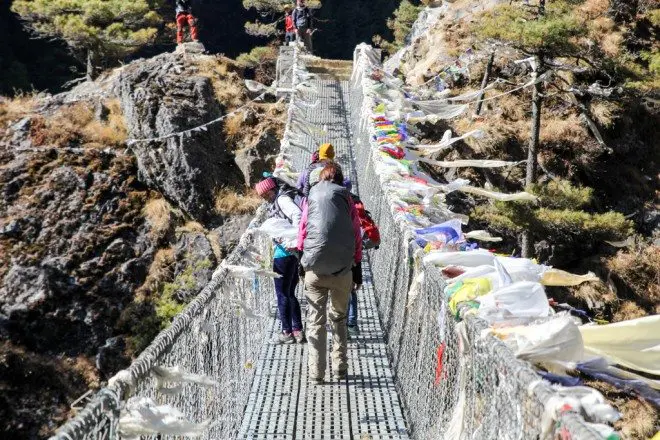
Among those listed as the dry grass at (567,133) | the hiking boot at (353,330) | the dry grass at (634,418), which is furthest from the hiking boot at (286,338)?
the dry grass at (567,133)

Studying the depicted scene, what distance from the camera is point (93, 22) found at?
1424cm

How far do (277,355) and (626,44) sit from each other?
11.6 metres

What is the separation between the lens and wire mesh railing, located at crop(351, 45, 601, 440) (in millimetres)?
1533

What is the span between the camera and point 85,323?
10734mm

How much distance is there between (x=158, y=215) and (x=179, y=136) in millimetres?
1505

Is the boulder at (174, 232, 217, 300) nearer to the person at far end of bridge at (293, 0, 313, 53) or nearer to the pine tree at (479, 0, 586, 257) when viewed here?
the pine tree at (479, 0, 586, 257)

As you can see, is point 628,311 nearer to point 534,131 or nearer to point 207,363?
point 534,131

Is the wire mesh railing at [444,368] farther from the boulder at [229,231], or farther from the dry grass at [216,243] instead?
the dry grass at [216,243]

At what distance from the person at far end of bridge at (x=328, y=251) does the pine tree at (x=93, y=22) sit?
12412 millimetres

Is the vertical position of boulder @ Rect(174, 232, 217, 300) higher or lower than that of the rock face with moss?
lower

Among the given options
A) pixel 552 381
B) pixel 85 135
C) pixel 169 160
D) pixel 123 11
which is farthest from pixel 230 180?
pixel 552 381

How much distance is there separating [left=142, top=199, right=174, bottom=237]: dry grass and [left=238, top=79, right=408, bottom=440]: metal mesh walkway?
24.8ft

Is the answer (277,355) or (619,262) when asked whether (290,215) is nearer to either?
(277,355)

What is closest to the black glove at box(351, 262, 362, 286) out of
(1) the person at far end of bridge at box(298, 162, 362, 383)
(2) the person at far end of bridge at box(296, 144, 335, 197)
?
(1) the person at far end of bridge at box(298, 162, 362, 383)
